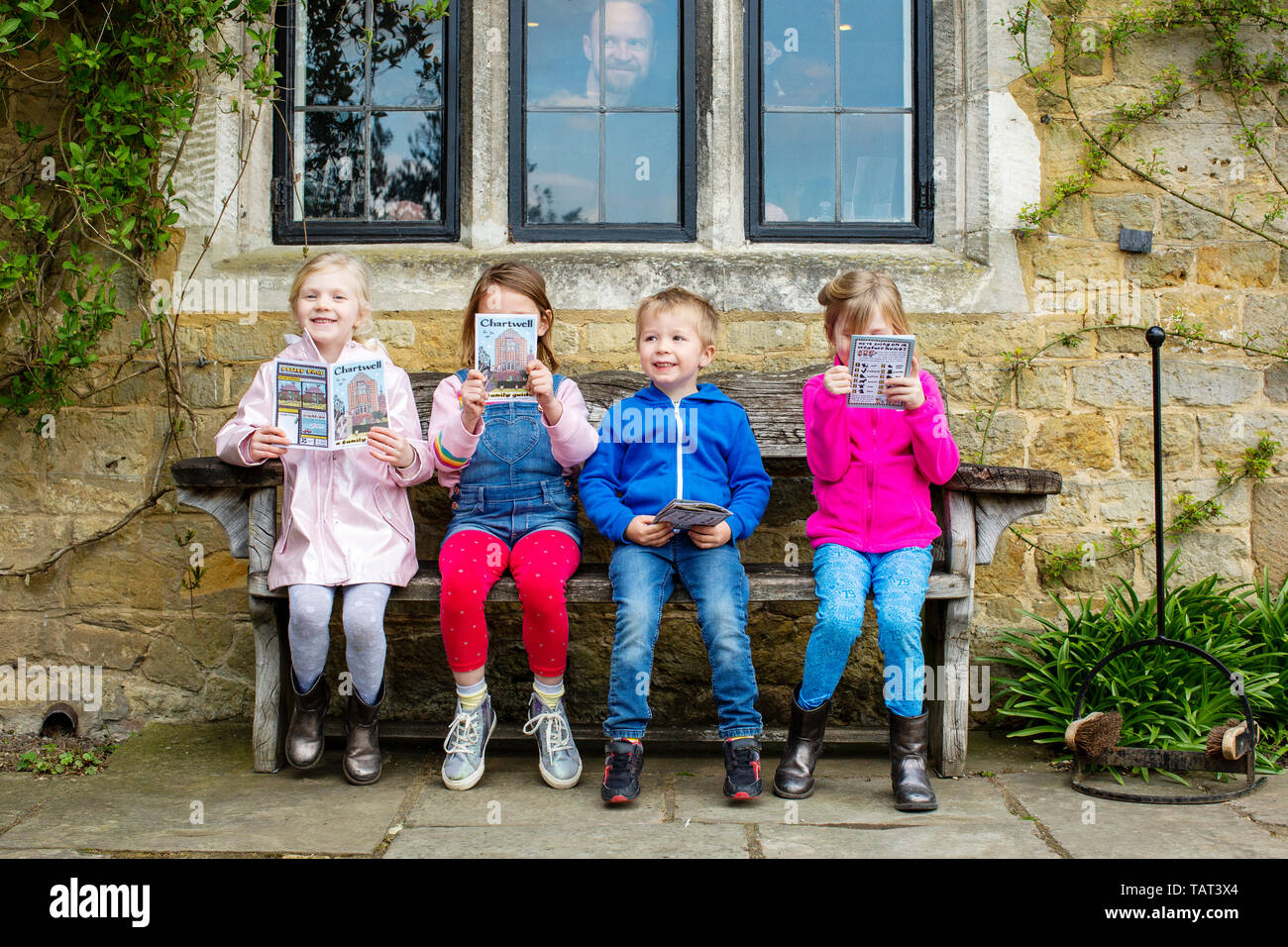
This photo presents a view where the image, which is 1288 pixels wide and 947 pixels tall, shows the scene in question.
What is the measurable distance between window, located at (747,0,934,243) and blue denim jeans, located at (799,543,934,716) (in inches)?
63.2

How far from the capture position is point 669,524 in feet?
10.8

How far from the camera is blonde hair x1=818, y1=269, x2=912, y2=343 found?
3406 mm

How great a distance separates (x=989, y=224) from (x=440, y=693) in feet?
8.72

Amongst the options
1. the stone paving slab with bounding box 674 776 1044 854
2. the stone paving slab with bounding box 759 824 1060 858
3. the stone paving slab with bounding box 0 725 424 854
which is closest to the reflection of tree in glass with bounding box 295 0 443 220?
the stone paving slab with bounding box 0 725 424 854

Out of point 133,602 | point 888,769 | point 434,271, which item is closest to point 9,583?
point 133,602

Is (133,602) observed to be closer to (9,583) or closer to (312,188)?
(9,583)

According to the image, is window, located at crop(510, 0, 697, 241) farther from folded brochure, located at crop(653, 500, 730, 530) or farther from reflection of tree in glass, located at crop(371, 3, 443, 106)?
folded brochure, located at crop(653, 500, 730, 530)

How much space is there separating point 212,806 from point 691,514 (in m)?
1.55

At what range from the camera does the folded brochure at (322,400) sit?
3.27 meters

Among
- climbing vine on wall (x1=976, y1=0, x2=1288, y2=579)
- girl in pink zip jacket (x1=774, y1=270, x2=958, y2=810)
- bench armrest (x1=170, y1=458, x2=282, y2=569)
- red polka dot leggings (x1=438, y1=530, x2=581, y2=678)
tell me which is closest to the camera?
girl in pink zip jacket (x1=774, y1=270, x2=958, y2=810)

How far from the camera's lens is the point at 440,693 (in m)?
4.24

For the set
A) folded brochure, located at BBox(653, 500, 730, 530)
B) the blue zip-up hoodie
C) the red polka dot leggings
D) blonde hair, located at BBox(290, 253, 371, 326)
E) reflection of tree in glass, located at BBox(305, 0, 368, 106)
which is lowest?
the red polka dot leggings

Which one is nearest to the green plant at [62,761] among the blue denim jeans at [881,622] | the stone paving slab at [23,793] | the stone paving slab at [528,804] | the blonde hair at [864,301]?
the stone paving slab at [23,793]

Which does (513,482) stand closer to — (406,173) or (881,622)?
(881,622)
